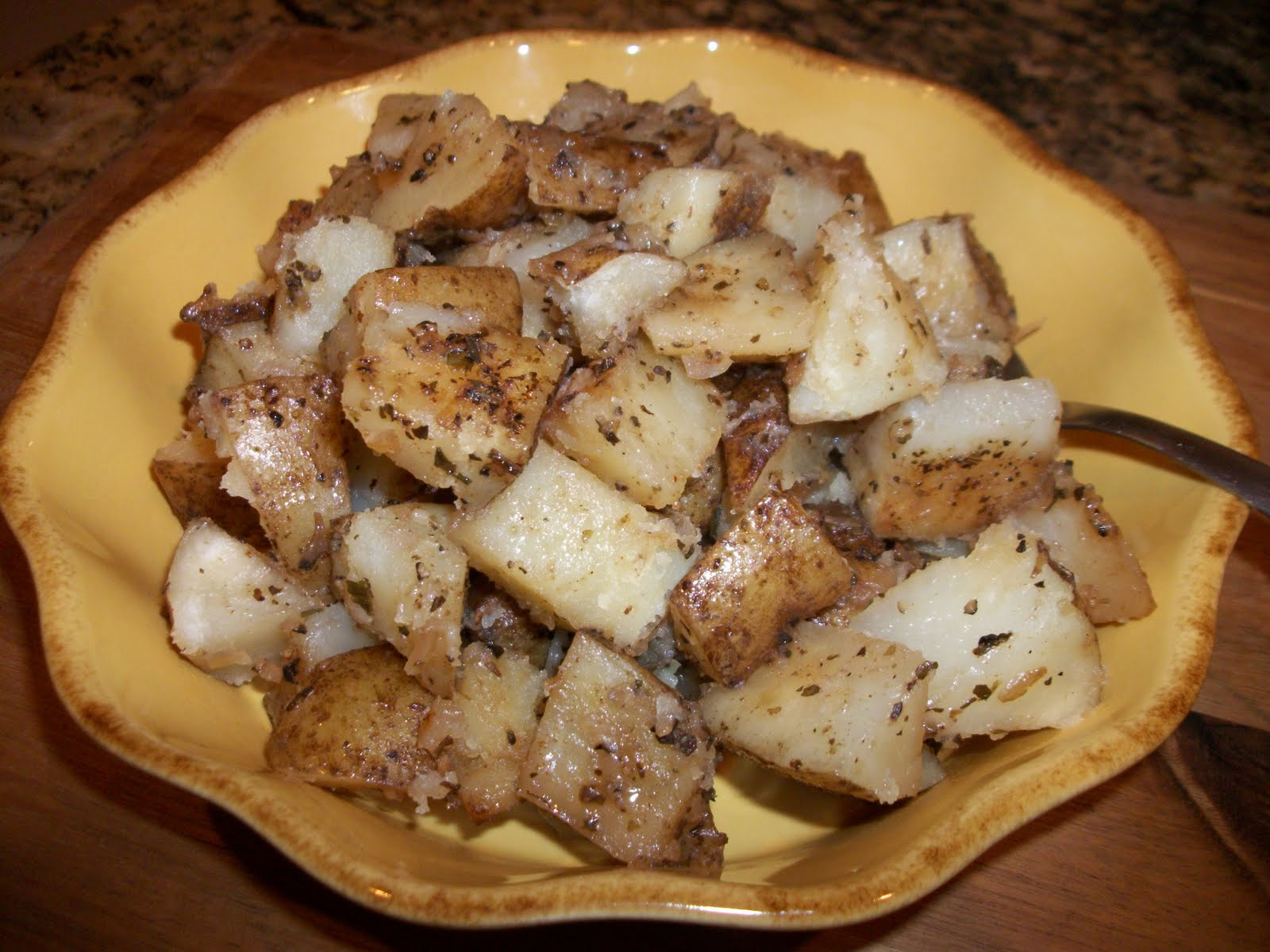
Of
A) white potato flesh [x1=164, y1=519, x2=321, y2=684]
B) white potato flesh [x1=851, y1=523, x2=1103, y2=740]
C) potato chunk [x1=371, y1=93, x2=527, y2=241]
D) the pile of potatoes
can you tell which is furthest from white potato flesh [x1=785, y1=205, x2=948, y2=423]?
white potato flesh [x1=164, y1=519, x2=321, y2=684]

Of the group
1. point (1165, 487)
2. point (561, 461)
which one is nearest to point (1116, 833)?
Result: point (1165, 487)

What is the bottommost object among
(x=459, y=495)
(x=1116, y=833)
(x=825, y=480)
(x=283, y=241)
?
(x=1116, y=833)

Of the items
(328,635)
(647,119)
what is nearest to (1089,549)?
(647,119)

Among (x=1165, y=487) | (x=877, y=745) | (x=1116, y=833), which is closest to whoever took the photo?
(x=877, y=745)

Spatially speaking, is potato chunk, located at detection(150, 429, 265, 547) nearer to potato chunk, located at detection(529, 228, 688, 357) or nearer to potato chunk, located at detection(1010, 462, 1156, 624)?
potato chunk, located at detection(529, 228, 688, 357)

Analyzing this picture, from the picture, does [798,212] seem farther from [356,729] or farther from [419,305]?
[356,729]

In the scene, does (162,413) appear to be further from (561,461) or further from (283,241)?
(561,461)

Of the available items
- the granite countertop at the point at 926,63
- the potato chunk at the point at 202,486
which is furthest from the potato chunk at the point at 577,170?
the granite countertop at the point at 926,63
